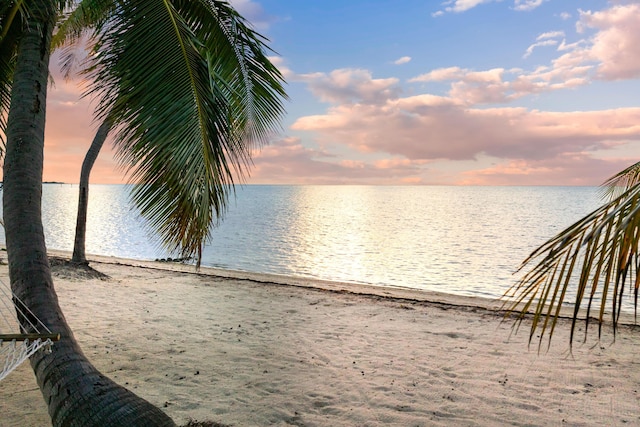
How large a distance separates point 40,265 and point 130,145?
112 centimetres

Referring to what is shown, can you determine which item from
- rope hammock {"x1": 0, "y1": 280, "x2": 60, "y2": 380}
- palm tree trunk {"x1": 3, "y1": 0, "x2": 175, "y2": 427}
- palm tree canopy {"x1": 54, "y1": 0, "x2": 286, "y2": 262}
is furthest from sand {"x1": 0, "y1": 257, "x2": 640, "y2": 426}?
palm tree canopy {"x1": 54, "y1": 0, "x2": 286, "y2": 262}

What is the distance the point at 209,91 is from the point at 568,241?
10.1 feet

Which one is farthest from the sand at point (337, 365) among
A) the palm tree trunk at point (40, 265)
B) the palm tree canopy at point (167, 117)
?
the palm tree canopy at point (167, 117)

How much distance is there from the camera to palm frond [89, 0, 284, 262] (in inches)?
143

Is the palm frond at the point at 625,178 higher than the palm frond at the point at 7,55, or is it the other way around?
the palm frond at the point at 7,55

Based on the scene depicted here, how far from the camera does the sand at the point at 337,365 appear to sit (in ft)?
13.8

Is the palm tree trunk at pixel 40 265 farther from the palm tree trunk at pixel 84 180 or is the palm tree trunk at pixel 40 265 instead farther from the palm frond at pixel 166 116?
the palm tree trunk at pixel 84 180

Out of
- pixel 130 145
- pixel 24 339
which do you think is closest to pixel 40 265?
pixel 24 339

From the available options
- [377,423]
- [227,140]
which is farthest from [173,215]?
[377,423]

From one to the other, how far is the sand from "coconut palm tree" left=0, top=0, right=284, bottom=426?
2.71ft

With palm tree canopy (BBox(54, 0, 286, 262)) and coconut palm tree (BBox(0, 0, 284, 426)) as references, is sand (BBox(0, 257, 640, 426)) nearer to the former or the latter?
coconut palm tree (BBox(0, 0, 284, 426))

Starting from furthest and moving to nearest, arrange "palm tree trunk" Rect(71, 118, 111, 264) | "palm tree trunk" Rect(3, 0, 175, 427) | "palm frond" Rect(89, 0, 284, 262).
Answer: "palm tree trunk" Rect(71, 118, 111, 264) → "palm frond" Rect(89, 0, 284, 262) → "palm tree trunk" Rect(3, 0, 175, 427)

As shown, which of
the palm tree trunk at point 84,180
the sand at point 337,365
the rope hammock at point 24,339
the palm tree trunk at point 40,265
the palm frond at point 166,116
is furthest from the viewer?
the palm tree trunk at point 84,180

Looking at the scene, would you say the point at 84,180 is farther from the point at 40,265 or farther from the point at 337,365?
the point at 337,365
